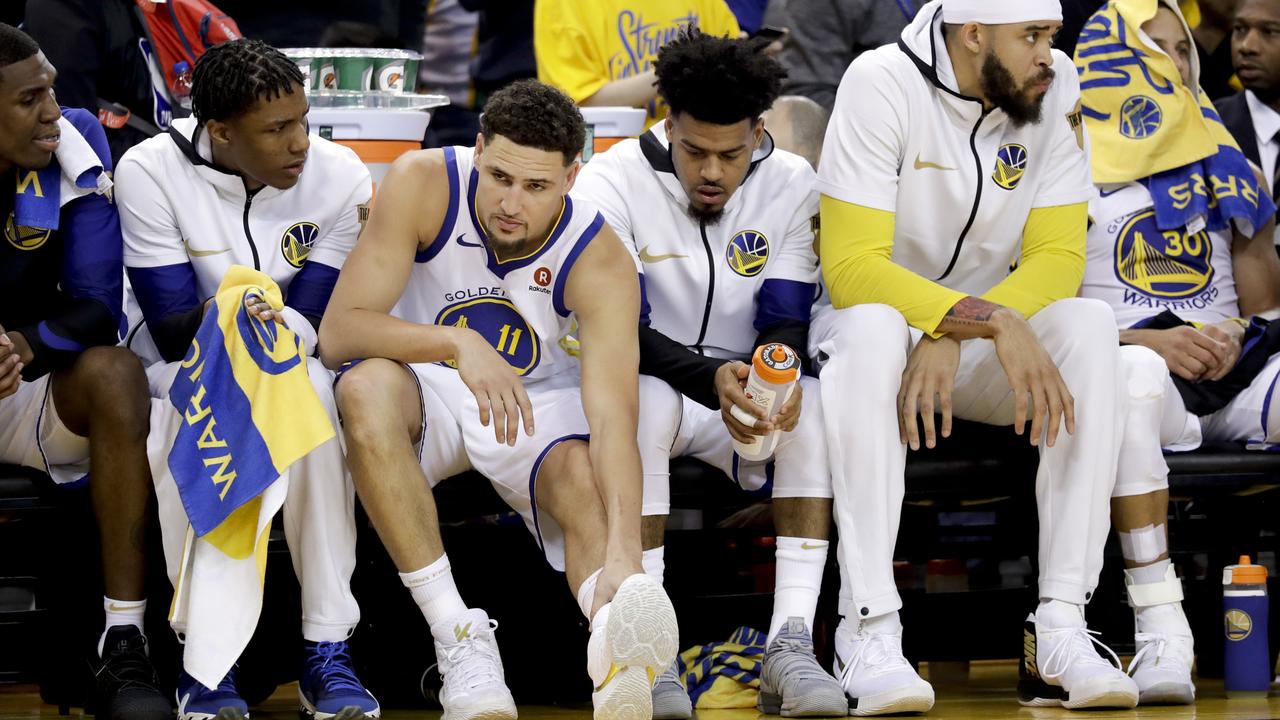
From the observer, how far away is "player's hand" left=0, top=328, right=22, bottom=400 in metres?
3.64

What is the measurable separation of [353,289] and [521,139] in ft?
1.62

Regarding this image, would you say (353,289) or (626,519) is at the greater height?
(353,289)

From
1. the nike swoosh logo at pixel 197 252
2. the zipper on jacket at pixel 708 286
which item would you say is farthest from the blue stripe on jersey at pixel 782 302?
the nike swoosh logo at pixel 197 252

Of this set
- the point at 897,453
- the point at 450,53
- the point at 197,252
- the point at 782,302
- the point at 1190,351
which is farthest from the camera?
→ the point at 450,53

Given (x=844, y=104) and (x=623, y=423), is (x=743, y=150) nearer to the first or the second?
(x=844, y=104)

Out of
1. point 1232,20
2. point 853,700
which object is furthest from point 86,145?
point 1232,20

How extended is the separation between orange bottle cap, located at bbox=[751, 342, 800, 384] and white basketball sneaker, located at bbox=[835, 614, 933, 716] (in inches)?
22.4

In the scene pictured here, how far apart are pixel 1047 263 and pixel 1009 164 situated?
10.8 inches

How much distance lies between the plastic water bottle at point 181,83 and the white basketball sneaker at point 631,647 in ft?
7.20

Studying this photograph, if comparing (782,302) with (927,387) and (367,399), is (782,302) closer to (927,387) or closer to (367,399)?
(927,387)

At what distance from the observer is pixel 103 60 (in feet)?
15.6

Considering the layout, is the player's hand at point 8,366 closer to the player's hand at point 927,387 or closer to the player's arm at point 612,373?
the player's arm at point 612,373

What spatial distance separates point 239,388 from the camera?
3553 millimetres

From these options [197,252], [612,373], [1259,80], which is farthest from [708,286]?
[1259,80]
